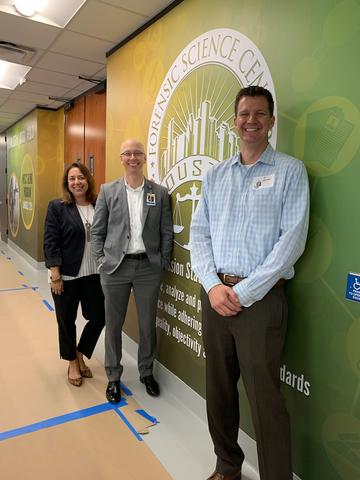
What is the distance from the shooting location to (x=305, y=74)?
1.54 m

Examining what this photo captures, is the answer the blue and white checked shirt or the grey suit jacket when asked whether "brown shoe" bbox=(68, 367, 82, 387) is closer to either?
the grey suit jacket

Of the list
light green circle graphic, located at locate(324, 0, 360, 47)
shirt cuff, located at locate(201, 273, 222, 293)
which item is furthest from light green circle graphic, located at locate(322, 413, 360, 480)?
light green circle graphic, located at locate(324, 0, 360, 47)

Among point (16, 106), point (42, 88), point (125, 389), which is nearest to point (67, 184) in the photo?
point (125, 389)

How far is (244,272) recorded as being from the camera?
1520 mm

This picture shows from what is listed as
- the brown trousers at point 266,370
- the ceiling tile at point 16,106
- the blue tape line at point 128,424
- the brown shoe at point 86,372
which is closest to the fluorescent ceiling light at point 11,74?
the ceiling tile at point 16,106

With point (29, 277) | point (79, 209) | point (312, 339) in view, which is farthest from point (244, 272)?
point (29, 277)

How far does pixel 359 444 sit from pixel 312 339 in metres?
0.43

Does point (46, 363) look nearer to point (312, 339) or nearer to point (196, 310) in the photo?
point (196, 310)

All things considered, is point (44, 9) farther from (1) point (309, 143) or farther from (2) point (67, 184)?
(1) point (309, 143)

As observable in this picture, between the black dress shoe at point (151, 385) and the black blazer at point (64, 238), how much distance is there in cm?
94

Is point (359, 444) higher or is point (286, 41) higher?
point (286, 41)

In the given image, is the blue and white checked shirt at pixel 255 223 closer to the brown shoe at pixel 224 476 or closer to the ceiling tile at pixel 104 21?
the brown shoe at pixel 224 476

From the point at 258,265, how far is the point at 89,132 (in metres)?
3.82

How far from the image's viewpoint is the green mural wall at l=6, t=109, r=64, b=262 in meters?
5.91
